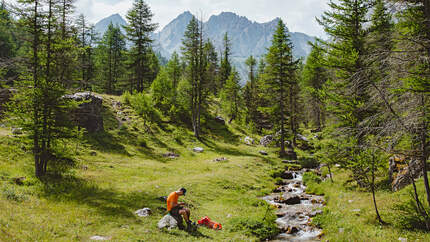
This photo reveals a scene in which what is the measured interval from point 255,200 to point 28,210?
1199cm

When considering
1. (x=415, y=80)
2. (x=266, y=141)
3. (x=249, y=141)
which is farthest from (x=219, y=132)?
(x=415, y=80)

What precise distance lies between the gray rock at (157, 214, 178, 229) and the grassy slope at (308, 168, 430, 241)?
6.70 meters

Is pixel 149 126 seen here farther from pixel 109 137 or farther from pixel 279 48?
pixel 279 48

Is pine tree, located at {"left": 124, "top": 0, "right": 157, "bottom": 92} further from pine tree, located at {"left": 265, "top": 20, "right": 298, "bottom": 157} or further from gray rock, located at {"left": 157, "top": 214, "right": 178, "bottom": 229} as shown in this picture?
gray rock, located at {"left": 157, "top": 214, "right": 178, "bottom": 229}

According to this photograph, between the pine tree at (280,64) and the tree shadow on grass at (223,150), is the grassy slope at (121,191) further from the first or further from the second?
the pine tree at (280,64)

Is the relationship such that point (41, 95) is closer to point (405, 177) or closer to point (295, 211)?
point (295, 211)

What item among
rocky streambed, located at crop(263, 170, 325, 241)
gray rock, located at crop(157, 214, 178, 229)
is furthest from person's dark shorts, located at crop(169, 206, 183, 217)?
rocky streambed, located at crop(263, 170, 325, 241)

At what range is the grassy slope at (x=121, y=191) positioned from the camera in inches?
362

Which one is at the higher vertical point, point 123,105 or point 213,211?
point 123,105

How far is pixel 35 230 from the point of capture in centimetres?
831

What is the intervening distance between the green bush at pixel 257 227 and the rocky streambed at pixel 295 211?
1.27 ft

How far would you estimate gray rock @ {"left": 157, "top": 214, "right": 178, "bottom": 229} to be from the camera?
10190mm

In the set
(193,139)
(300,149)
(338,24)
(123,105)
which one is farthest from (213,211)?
(123,105)

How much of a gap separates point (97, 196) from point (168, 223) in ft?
16.8
